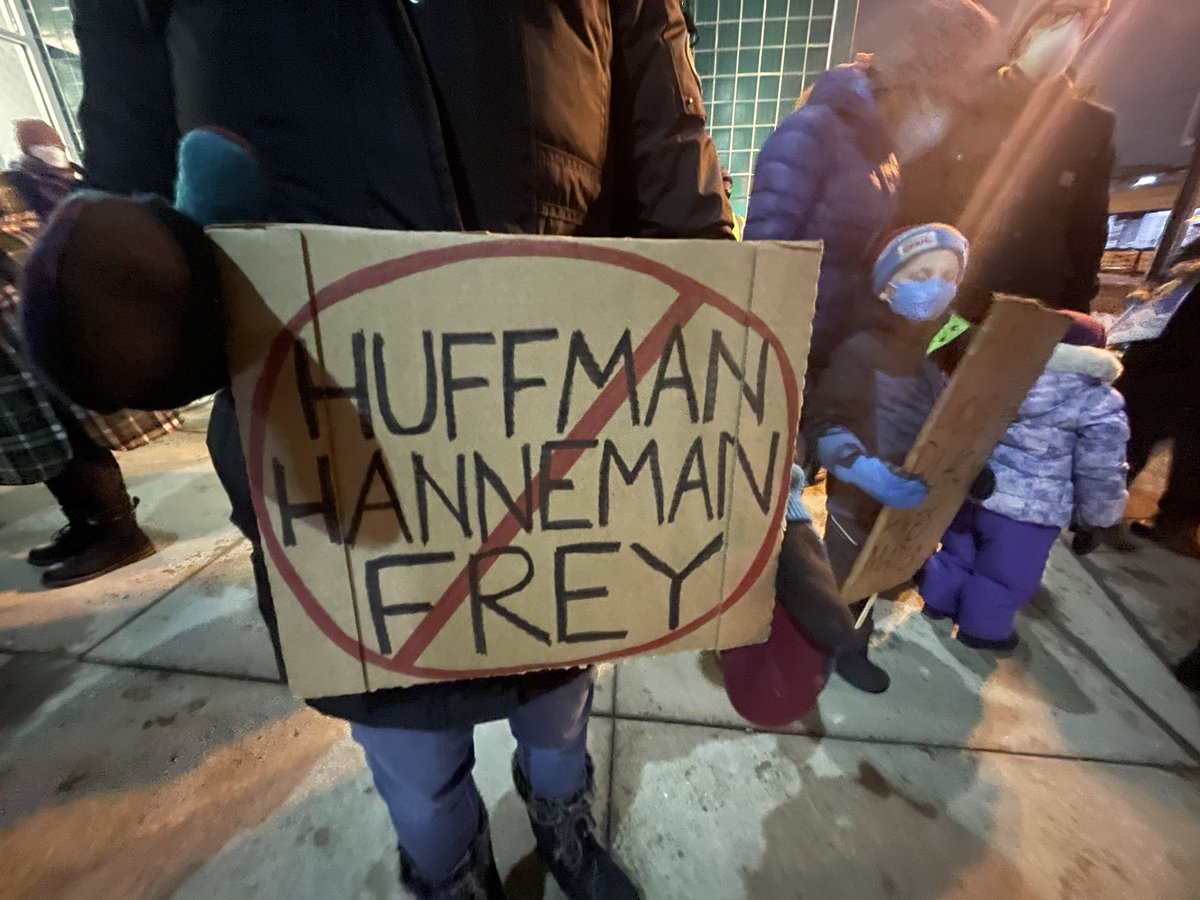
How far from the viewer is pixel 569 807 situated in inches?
39.0

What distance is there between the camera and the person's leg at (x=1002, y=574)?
166 cm

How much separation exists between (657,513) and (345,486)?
29 centimetres

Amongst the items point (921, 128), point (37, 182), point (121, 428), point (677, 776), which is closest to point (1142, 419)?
point (921, 128)

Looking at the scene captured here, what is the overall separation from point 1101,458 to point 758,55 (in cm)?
777

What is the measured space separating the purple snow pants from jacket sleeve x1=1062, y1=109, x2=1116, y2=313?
0.77 metres

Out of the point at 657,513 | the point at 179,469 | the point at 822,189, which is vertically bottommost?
the point at 179,469

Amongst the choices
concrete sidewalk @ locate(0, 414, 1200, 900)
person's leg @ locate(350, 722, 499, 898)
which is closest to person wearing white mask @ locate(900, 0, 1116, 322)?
concrete sidewalk @ locate(0, 414, 1200, 900)

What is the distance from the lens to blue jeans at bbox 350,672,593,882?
2.45ft

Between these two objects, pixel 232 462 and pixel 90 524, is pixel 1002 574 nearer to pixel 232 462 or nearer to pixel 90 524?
pixel 232 462

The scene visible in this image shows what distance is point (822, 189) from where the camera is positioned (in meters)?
1.29

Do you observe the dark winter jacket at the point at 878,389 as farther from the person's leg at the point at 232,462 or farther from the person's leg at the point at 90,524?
Result: the person's leg at the point at 90,524

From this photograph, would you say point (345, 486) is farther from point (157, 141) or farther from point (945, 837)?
point (945, 837)

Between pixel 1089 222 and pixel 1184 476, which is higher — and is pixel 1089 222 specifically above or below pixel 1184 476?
above

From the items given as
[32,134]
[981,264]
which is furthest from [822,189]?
[32,134]
